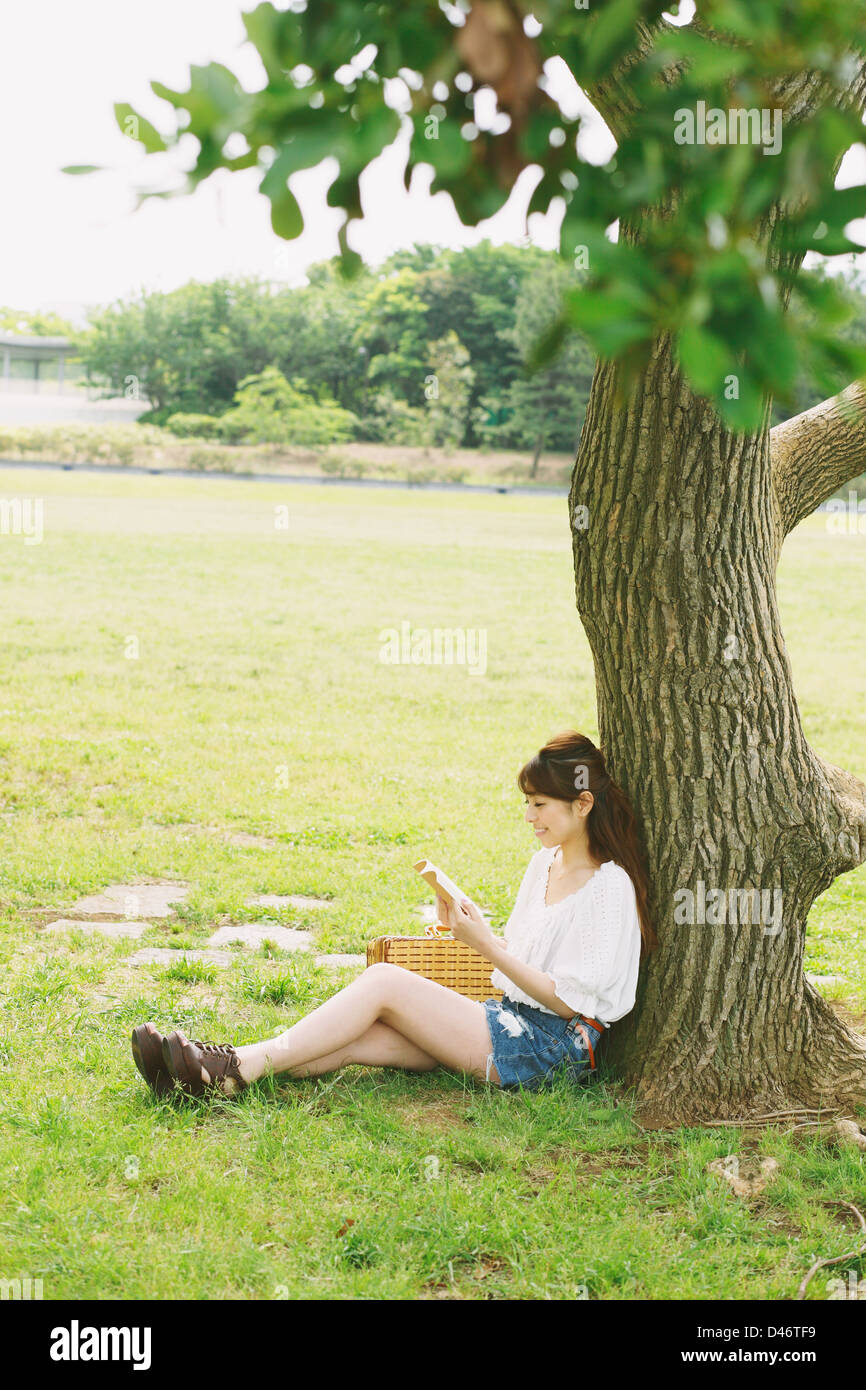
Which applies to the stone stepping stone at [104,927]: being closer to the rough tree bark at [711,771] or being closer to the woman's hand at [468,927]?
the woman's hand at [468,927]

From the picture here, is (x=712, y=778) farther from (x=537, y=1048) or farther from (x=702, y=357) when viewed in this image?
(x=702, y=357)

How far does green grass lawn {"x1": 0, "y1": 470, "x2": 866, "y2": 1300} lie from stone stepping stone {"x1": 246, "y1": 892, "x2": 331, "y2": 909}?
60 millimetres

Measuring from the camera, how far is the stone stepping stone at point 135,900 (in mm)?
5734

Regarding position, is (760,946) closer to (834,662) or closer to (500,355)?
(834,662)

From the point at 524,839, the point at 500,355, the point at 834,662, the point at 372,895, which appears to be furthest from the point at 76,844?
the point at 500,355

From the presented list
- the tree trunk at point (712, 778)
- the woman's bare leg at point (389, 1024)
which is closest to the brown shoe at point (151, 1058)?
the woman's bare leg at point (389, 1024)

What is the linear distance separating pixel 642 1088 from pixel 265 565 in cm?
1511

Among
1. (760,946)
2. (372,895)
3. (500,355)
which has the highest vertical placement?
(500,355)

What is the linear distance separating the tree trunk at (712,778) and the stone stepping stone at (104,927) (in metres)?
2.40

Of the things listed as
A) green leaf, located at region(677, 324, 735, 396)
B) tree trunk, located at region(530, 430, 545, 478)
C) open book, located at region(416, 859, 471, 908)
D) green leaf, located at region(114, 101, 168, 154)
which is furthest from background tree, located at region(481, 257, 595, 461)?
green leaf, located at region(677, 324, 735, 396)

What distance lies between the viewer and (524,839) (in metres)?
7.19

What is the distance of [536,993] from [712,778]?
80 cm

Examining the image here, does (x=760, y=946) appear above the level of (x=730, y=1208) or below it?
above

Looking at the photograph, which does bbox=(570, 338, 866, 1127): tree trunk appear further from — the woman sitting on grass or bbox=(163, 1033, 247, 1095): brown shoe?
bbox=(163, 1033, 247, 1095): brown shoe
